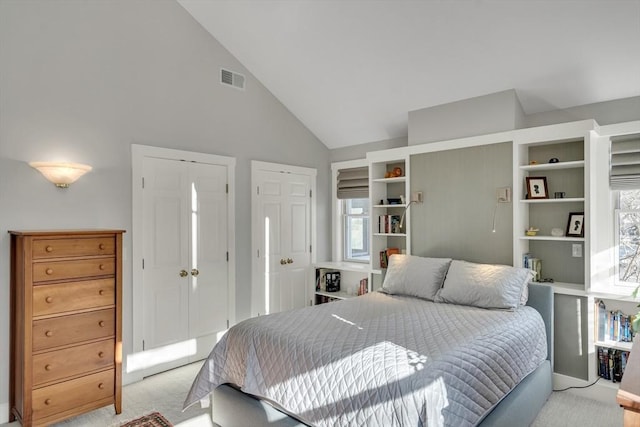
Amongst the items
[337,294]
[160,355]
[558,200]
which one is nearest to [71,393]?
[160,355]

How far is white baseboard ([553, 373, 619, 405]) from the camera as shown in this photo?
288cm

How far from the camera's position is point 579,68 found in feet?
9.84

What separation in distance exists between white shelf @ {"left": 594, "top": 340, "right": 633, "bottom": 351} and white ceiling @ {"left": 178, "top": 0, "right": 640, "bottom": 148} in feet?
6.42

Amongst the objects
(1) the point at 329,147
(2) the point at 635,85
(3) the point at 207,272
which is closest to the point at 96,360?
(3) the point at 207,272

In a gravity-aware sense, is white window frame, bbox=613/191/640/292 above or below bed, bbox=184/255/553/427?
above

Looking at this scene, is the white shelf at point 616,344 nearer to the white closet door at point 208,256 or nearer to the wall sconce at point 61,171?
the white closet door at point 208,256

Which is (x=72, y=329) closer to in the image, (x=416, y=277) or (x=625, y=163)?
(x=416, y=277)

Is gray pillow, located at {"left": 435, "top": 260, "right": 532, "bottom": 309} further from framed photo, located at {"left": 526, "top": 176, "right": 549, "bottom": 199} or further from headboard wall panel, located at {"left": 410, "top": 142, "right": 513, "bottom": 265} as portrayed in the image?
framed photo, located at {"left": 526, "top": 176, "right": 549, "bottom": 199}

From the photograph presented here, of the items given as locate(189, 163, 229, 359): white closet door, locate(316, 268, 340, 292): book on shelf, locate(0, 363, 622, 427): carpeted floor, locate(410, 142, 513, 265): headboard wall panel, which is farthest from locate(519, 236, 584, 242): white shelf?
locate(189, 163, 229, 359): white closet door

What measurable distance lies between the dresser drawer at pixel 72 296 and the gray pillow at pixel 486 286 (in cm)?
260

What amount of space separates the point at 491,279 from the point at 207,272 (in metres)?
2.66

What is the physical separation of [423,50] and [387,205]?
1.66 metres

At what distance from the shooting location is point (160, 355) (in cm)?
353

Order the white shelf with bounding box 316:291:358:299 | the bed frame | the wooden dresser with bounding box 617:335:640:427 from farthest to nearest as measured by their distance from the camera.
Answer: the white shelf with bounding box 316:291:358:299 < the bed frame < the wooden dresser with bounding box 617:335:640:427
